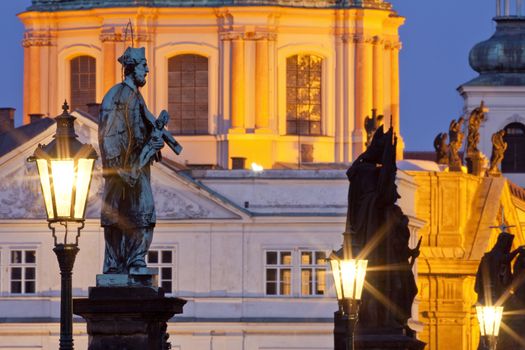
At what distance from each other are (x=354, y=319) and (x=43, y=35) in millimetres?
58677

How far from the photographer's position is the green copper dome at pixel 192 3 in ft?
271

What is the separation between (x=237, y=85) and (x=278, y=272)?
14935 millimetres

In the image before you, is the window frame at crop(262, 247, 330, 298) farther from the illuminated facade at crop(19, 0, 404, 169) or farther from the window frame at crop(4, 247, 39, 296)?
the illuminated facade at crop(19, 0, 404, 169)

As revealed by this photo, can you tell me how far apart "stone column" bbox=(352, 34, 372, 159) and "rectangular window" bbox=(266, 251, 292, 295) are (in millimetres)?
13063

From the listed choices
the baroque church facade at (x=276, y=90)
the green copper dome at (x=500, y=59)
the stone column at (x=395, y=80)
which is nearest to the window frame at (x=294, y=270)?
the baroque church facade at (x=276, y=90)

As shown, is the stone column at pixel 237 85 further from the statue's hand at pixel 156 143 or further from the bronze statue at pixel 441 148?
the statue's hand at pixel 156 143

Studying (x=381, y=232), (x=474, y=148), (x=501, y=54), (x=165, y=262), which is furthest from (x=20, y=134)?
(x=501, y=54)

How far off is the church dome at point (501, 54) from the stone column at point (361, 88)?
58.9 metres

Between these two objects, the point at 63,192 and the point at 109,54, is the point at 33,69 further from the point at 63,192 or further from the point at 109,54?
the point at 63,192

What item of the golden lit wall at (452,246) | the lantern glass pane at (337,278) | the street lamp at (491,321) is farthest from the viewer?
the golden lit wall at (452,246)

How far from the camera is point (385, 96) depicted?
84812mm

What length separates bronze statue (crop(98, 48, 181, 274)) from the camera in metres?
19.3

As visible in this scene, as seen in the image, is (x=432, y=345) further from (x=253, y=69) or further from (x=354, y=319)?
(x=354, y=319)

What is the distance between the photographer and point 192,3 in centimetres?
8356
